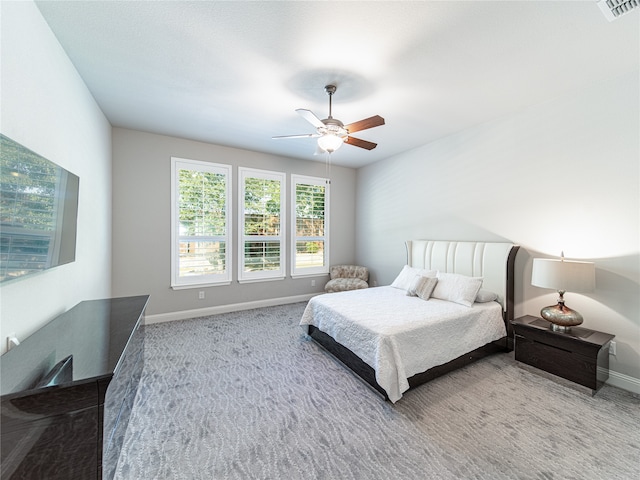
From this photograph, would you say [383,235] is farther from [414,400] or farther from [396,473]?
[396,473]

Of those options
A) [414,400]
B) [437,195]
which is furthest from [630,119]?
[414,400]

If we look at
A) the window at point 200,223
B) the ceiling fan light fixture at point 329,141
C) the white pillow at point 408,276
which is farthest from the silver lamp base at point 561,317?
the window at point 200,223

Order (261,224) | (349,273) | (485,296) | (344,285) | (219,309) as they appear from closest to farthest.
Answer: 1. (485,296)
2. (219,309)
3. (261,224)
4. (344,285)
5. (349,273)

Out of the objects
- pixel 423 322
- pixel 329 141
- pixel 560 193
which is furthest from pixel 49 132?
pixel 560 193

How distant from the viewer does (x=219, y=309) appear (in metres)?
4.40

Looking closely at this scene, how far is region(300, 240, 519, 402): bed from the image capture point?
2232 mm

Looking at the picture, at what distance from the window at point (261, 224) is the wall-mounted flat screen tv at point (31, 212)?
106 inches

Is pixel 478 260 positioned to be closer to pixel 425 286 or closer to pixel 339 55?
pixel 425 286

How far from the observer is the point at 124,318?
6.44ft

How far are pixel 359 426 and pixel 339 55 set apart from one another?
290 cm

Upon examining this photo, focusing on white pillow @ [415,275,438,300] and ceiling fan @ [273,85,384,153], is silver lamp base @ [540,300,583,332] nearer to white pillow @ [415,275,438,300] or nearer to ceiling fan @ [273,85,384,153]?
white pillow @ [415,275,438,300]

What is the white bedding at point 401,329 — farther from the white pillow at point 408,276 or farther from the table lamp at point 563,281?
the table lamp at point 563,281

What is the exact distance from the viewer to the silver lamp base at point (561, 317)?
8.04ft

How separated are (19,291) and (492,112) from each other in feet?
15.1
